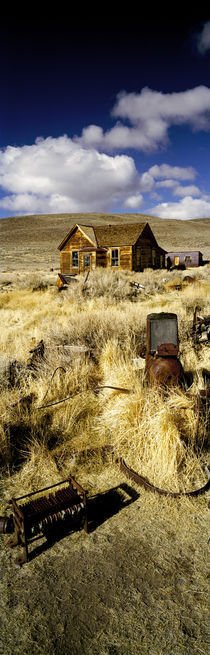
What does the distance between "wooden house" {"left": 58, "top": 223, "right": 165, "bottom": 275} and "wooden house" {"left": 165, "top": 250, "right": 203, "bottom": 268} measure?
7725mm

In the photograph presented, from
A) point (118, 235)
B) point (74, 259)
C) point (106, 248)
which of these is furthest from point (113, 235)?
point (74, 259)

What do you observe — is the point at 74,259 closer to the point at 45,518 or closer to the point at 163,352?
the point at 163,352

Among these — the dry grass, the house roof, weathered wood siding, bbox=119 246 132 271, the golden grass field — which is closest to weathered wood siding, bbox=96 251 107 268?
the house roof

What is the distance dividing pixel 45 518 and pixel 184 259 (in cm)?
3500

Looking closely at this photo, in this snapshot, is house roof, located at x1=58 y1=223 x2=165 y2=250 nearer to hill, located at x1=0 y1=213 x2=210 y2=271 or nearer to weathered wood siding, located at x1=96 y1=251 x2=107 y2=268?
weathered wood siding, located at x1=96 y1=251 x2=107 y2=268

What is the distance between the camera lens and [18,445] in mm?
3613

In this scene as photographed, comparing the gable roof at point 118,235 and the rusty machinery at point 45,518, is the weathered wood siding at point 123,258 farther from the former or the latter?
the rusty machinery at point 45,518

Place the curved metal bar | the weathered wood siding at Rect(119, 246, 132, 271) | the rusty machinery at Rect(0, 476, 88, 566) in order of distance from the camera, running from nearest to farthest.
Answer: the rusty machinery at Rect(0, 476, 88, 566) → the curved metal bar → the weathered wood siding at Rect(119, 246, 132, 271)

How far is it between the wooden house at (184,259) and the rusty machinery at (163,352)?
3172 cm

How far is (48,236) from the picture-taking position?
73000mm

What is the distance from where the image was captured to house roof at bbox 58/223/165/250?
25859mm

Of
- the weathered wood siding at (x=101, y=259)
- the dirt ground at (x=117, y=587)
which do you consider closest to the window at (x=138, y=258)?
the weathered wood siding at (x=101, y=259)

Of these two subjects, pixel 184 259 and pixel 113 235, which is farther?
pixel 184 259

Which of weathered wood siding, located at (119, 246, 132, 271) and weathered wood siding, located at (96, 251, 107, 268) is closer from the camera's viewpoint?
weathered wood siding, located at (119, 246, 132, 271)
